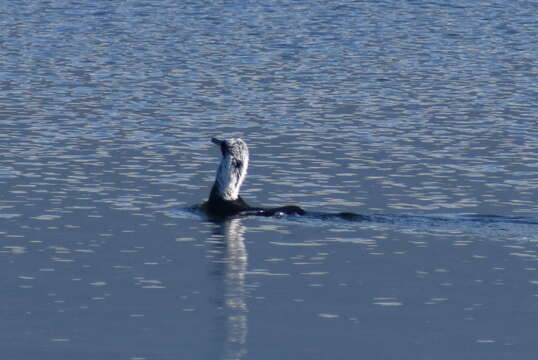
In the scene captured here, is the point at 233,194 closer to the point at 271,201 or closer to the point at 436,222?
the point at 271,201

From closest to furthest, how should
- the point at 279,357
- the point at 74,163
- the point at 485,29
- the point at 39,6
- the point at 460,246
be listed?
the point at 279,357 → the point at 460,246 → the point at 74,163 → the point at 485,29 → the point at 39,6

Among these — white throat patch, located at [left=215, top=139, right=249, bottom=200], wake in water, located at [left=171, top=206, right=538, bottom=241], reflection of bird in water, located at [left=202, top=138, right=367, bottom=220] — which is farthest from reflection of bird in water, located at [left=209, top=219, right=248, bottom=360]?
white throat patch, located at [left=215, top=139, right=249, bottom=200]

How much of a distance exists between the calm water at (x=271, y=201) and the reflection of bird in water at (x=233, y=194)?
0.29 metres

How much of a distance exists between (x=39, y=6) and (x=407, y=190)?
49.8m

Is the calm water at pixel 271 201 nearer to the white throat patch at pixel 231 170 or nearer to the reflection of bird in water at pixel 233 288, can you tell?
the reflection of bird in water at pixel 233 288

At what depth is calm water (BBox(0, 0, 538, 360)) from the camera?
17.3 metres

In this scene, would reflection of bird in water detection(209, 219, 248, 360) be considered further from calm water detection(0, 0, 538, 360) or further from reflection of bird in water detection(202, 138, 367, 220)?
reflection of bird in water detection(202, 138, 367, 220)

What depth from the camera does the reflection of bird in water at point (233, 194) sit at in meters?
24.7

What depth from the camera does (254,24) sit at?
67.1 meters

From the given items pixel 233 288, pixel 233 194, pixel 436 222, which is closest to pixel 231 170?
pixel 233 194

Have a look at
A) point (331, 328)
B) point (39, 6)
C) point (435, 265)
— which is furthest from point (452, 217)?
point (39, 6)

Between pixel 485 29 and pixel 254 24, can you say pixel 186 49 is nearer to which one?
pixel 254 24

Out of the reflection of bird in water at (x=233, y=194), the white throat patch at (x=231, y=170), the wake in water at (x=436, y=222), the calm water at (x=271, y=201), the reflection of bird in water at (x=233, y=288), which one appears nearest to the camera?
the reflection of bird in water at (x=233, y=288)

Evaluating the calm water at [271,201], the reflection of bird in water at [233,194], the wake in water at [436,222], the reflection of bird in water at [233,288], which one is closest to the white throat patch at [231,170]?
the reflection of bird in water at [233,194]
